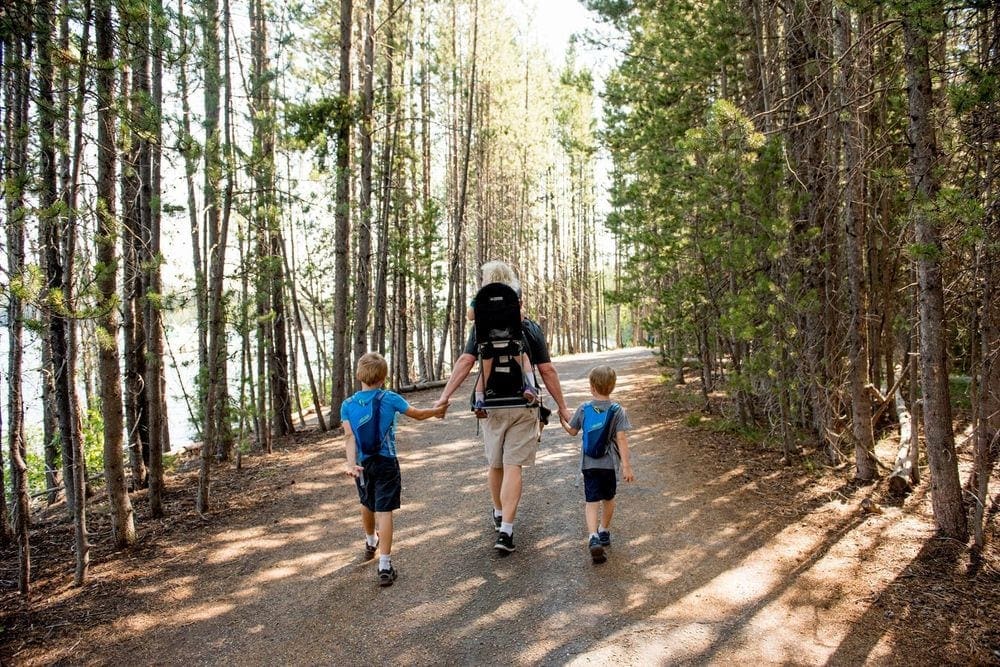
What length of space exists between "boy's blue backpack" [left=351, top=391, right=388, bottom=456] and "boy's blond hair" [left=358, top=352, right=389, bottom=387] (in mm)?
183

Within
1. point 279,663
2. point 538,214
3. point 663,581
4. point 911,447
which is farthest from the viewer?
point 538,214

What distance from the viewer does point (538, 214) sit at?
1308 inches

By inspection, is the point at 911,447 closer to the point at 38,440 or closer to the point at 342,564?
the point at 342,564

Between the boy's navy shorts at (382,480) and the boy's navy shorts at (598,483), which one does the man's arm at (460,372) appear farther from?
the boy's navy shorts at (598,483)

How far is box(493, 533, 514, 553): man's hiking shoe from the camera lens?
490cm

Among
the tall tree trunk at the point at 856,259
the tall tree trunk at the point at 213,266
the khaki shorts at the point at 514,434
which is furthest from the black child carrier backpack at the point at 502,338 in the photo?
the tall tree trunk at the point at 213,266

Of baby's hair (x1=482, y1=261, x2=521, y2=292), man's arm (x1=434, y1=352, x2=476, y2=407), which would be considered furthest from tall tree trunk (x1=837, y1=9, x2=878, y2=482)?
man's arm (x1=434, y1=352, x2=476, y2=407)

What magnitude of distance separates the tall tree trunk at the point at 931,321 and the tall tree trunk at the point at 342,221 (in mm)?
8217

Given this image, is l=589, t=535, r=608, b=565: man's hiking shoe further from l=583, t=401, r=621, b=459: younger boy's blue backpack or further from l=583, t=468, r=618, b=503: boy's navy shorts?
l=583, t=401, r=621, b=459: younger boy's blue backpack

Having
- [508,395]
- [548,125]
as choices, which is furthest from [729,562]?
[548,125]

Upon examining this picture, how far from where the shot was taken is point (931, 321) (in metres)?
4.87

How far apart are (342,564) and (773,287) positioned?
5450mm

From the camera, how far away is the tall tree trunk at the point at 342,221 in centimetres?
1069

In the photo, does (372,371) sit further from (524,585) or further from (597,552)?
(597,552)
